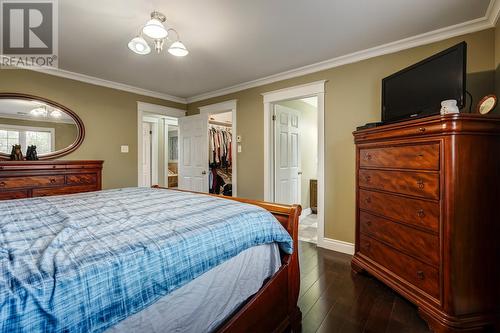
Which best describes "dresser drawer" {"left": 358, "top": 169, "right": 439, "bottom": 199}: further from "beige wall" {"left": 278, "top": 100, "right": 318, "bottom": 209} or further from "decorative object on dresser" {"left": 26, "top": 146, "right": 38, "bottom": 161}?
"decorative object on dresser" {"left": 26, "top": 146, "right": 38, "bottom": 161}

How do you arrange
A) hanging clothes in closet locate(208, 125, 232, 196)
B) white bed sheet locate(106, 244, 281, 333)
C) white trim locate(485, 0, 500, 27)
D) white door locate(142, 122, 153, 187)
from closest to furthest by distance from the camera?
white bed sheet locate(106, 244, 281, 333), white trim locate(485, 0, 500, 27), hanging clothes in closet locate(208, 125, 232, 196), white door locate(142, 122, 153, 187)

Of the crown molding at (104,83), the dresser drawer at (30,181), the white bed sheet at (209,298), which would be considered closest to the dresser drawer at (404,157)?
the white bed sheet at (209,298)

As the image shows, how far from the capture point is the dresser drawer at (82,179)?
2957 millimetres

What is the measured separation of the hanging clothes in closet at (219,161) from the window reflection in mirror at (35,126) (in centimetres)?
230

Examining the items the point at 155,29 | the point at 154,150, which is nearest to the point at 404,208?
the point at 155,29

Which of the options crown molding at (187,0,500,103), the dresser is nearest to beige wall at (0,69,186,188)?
the dresser

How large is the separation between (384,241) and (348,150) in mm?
1192

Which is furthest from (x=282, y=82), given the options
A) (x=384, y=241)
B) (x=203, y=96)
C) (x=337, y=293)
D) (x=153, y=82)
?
(x=337, y=293)

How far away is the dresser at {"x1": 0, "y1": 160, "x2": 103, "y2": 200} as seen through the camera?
255cm

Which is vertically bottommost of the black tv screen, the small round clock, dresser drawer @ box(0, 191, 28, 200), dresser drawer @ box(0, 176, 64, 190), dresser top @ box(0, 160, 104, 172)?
dresser drawer @ box(0, 191, 28, 200)

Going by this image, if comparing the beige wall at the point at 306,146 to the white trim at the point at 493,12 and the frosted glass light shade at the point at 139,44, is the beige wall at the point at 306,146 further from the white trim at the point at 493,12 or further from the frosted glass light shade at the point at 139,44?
the frosted glass light shade at the point at 139,44

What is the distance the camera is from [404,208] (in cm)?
177

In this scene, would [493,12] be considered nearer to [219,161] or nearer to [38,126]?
[219,161]

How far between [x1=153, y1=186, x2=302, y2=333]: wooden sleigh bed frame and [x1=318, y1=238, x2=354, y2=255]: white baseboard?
147 centimetres
